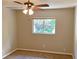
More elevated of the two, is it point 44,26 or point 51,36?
point 44,26

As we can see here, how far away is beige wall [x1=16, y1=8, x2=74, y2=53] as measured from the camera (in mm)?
5887

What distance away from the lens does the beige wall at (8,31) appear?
5.43m

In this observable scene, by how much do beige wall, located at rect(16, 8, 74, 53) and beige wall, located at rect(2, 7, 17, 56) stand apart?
49cm

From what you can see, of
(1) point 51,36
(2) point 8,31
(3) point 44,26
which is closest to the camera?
(2) point 8,31

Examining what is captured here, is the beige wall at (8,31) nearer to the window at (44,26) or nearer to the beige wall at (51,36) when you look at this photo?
the beige wall at (51,36)

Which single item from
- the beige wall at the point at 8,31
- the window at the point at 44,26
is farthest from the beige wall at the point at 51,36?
the beige wall at the point at 8,31

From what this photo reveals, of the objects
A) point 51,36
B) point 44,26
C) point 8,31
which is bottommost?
point 51,36

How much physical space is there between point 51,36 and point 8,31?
2342mm

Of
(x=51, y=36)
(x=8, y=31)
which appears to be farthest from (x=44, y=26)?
(x=8, y=31)

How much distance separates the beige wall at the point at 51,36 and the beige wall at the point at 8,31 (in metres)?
0.49

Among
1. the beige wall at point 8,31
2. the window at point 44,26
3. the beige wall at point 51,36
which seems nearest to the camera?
the beige wall at point 8,31

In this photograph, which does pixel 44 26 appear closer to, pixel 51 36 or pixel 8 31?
pixel 51 36

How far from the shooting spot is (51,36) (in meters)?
6.21

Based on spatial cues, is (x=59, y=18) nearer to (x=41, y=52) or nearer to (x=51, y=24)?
(x=51, y=24)
